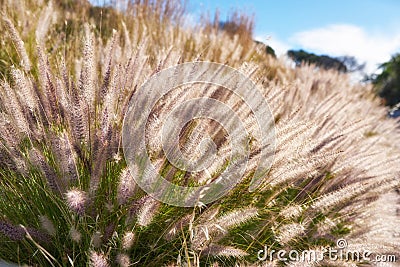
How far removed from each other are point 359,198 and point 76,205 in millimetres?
1155

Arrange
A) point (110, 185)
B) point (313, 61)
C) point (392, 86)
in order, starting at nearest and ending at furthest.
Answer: point (110, 185) < point (313, 61) < point (392, 86)

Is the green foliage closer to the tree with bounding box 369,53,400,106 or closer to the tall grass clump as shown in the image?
the tree with bounding box 369,53,400,106

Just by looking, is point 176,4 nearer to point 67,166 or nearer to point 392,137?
point 392,137

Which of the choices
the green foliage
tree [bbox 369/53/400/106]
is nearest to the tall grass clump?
the green foliage

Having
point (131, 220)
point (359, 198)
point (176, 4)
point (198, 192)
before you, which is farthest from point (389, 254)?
point (176, 4)

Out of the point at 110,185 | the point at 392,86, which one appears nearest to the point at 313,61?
the point at 392,86

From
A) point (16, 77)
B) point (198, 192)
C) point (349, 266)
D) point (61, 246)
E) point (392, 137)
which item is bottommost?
point (392, 137)

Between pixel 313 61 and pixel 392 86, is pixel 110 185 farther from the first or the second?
pixel 392 86

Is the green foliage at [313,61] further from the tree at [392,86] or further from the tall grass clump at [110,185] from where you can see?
the tall grass clump at [110,185]

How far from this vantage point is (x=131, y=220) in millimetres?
1108

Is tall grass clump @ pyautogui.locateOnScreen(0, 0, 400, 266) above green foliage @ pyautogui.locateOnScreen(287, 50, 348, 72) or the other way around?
above

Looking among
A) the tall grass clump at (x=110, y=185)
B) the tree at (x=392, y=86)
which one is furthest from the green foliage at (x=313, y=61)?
the tall grass clump at (x=110, y=185)

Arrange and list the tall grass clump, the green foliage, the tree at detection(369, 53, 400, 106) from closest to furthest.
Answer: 1. the tall grass clump
2. the green foliage
3. the tree at detection(369, 53, 400, 106)

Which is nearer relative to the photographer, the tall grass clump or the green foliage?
the tall grass clump
